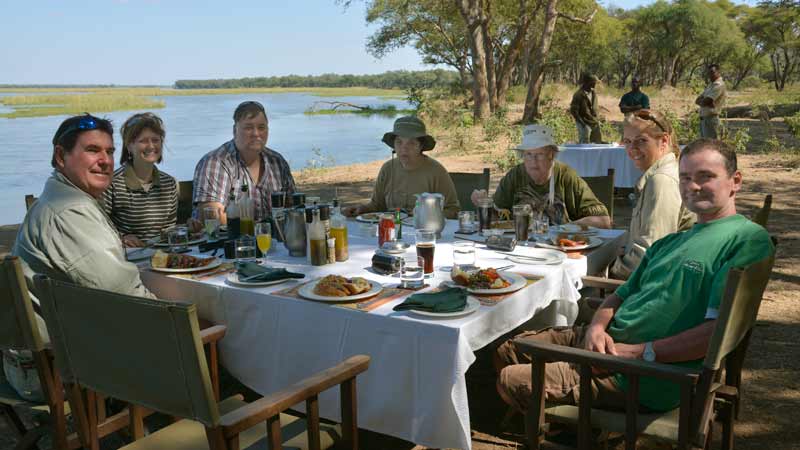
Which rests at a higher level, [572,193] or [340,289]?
[572,193]

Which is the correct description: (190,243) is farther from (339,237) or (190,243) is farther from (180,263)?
(339,237)

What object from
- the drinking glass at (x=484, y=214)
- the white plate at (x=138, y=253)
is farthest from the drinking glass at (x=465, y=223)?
the white plate at (x=138, y=253)

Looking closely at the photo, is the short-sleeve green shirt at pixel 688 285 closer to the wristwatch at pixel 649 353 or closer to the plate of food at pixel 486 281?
the wristwatch at pixel 649 353

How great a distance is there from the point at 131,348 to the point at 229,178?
247cm

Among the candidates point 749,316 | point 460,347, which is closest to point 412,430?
point 460,347

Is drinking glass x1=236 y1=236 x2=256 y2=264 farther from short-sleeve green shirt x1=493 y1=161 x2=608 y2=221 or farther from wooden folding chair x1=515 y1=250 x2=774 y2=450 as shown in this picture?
short-sleeve green shirt x1=493 y1=161 x2=608 y2=221

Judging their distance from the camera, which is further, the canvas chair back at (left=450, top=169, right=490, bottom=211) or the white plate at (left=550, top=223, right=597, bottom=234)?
the canvas chair back at (left=450, top=169, right=490, bottom=211)

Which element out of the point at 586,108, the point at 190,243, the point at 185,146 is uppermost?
the point at 586,108

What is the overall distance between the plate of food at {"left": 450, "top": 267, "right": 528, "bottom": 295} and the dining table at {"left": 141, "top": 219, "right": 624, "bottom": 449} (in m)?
0.03

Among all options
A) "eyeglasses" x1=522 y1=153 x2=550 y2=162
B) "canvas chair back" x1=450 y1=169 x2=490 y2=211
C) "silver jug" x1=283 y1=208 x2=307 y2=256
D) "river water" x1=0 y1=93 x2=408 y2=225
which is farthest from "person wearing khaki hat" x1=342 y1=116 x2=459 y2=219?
"river water" x1=0 y1=93 x2=408 y2=225

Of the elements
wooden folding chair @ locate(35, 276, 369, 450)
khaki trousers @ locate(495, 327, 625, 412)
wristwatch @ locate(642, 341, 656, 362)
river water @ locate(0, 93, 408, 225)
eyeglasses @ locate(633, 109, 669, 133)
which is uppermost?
eyeglasses @ locate(633, 109, 669, 133)

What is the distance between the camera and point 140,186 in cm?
386

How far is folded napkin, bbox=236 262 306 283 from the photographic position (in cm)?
253

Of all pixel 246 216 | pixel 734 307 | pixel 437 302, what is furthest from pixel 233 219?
pixel 734 307
